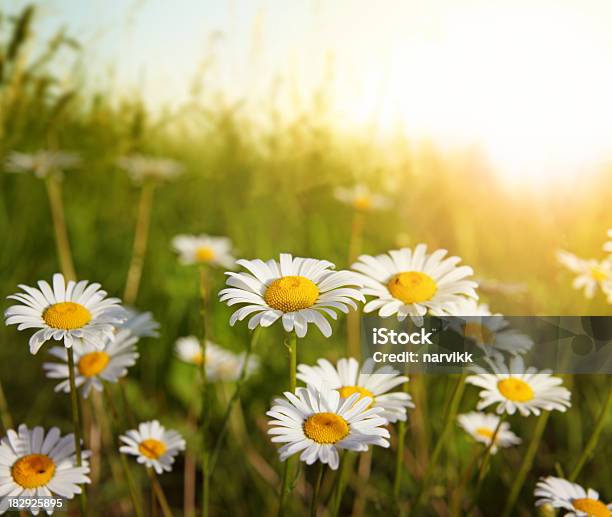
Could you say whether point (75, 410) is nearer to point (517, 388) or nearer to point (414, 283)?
point (414, 283)

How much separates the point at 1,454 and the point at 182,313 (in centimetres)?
87

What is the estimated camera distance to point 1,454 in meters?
0.63

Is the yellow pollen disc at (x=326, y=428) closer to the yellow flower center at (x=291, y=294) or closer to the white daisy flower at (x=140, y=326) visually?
the yellow flower center at (x=291, y=294)

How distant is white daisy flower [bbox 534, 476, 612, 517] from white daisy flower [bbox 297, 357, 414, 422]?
0.16m

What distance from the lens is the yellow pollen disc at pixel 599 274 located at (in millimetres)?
891

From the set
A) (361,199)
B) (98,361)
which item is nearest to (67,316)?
(98,361)

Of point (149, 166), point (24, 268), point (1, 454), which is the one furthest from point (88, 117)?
point (1, 454)

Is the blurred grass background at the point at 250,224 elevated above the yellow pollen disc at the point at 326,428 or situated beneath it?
elevated above

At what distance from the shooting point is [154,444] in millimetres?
757

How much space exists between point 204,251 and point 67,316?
0.86 metres

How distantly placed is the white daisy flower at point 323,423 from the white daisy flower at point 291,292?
67mm

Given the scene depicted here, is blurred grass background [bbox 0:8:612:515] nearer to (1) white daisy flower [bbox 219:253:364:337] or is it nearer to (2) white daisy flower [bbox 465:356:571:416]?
(2) white daisy flower [bbox 465:356:571:416]

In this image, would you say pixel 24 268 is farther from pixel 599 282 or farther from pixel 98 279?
pixel 599 282

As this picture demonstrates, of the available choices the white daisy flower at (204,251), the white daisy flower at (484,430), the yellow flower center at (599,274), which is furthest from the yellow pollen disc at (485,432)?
the white daisy flower at (204,251)
